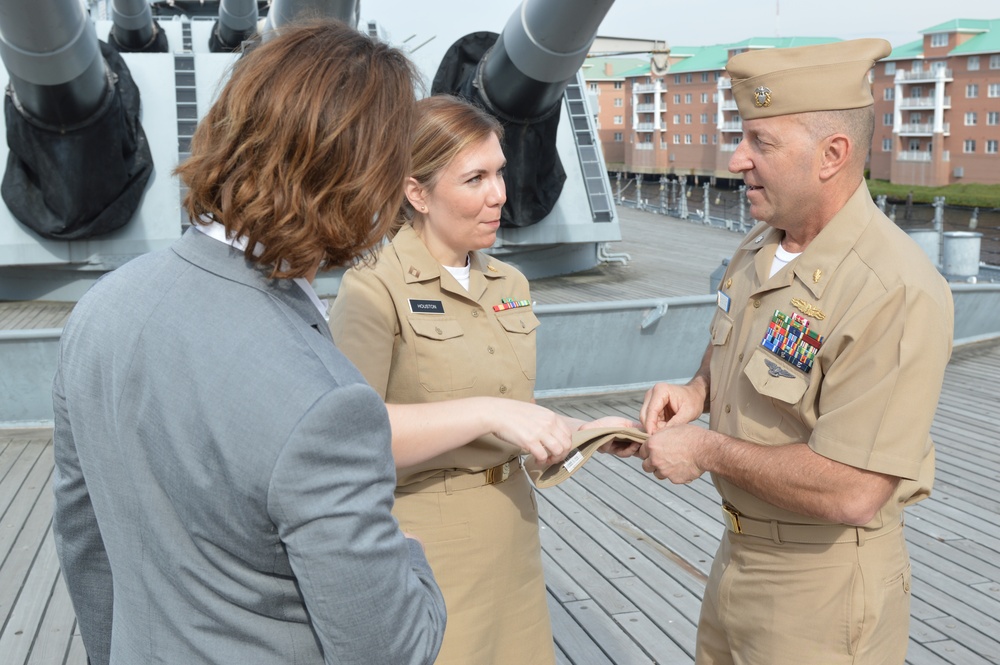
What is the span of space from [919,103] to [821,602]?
5588 centimetres

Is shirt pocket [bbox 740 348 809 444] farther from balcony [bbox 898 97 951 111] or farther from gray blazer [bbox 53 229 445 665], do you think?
balcony [bbox 898 97 951 111]

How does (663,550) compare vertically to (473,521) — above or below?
below

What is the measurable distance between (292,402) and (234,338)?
10cm

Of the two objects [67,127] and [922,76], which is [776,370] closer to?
[67,127]

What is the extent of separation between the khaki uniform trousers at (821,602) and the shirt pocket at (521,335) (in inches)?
21.2

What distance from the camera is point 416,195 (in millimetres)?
2023

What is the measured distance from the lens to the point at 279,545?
1.01 metres

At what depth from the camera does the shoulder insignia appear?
1.73 meters

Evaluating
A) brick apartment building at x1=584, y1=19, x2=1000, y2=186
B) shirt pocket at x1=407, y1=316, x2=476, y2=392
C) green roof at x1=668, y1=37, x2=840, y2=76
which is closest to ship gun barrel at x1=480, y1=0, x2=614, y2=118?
shirt pocket at x1=407, y1=316, x2=476, y2=392

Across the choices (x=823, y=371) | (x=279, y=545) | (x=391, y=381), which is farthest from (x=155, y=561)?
(x=823, y=371)

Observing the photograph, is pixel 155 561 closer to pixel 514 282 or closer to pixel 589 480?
pixel 514 282

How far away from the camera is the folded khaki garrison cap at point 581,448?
5.79 feet

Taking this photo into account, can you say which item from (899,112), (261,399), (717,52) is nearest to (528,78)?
(261,399)

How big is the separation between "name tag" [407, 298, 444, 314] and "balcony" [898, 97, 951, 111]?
54.7 m
